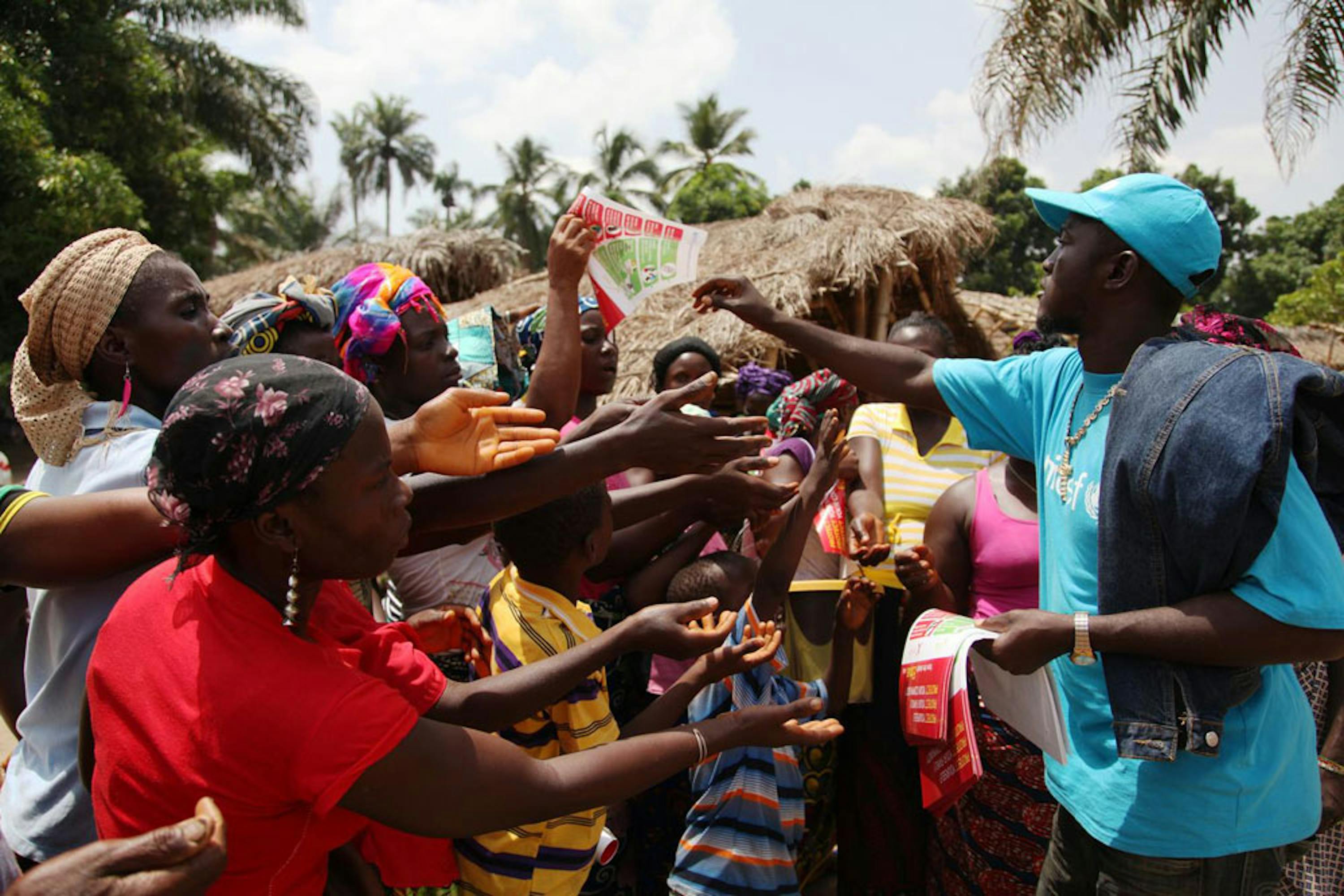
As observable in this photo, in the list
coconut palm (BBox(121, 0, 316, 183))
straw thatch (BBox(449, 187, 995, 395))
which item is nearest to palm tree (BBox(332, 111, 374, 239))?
coconut palm (BBox(121, 0, 316, 183))

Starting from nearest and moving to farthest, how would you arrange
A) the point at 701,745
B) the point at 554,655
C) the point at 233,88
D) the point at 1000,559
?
the point at 701,745, the point at 554,655, the point at 1000,559, the point at 233,88

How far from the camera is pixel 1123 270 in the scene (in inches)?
77.9

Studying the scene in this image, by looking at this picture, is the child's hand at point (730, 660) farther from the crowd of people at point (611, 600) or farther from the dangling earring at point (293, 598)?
the dangling earring at point (293, 598)

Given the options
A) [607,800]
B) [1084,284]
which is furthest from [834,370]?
[607,800]

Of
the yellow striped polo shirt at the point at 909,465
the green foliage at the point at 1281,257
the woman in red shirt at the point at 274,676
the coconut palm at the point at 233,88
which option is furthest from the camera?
the green foliage at the point at 1281,257

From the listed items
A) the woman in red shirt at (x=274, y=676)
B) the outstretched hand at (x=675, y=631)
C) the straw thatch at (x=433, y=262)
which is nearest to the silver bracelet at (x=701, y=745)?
the outstretched hand at (x=675, y=631)

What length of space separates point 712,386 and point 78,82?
16.9 metres

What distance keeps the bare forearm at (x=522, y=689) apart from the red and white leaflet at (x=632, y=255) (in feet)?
3.73

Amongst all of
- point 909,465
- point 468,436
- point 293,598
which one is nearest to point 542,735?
point 468,436

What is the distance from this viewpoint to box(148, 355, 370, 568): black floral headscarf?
4.17ft

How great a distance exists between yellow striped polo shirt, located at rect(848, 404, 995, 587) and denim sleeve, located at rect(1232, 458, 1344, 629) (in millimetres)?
1676

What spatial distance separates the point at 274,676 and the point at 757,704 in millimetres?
1556

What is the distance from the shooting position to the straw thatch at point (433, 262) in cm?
1327

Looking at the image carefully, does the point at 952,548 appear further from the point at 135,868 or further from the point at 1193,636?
the point at 135,868
